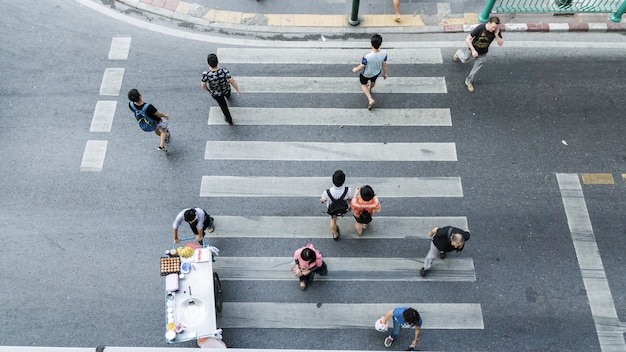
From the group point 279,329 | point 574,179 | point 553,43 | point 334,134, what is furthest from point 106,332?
point 553,43

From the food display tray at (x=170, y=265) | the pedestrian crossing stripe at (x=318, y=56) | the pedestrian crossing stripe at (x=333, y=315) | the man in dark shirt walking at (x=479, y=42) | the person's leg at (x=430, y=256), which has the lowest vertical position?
the pedestrian crossing stripe at (x=333, y=315)

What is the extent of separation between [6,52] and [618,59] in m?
14.1

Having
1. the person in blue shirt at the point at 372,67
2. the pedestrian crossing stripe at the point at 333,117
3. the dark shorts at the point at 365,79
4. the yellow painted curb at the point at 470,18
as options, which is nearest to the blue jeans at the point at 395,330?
the pedestrian crossing stripe at the point at 333,117

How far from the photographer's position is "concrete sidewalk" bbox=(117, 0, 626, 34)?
10.9 metres

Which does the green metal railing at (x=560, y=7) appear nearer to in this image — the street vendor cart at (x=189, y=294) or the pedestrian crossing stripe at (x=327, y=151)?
the pedestrian crossing stripe at (x=327, y=151)

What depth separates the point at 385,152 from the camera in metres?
9.23

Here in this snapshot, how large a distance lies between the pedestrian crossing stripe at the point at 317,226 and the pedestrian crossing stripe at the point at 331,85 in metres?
3.01

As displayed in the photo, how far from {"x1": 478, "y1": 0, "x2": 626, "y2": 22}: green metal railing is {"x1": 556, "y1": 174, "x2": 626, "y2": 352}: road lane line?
14.1 feet

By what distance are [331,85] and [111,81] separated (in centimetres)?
490

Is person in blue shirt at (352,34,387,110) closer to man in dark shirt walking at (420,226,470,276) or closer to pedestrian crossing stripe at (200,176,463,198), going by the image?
pedestrian crossing stripe at (200,176,463,198)

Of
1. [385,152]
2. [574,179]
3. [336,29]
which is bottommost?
[574,179]

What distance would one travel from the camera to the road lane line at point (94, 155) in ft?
29.9

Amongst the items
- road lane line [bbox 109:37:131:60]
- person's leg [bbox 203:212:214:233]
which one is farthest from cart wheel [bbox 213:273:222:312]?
road lane line [bbox 109:37:131:60]

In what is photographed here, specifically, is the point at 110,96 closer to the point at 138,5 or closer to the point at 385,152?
the point at 138,5
